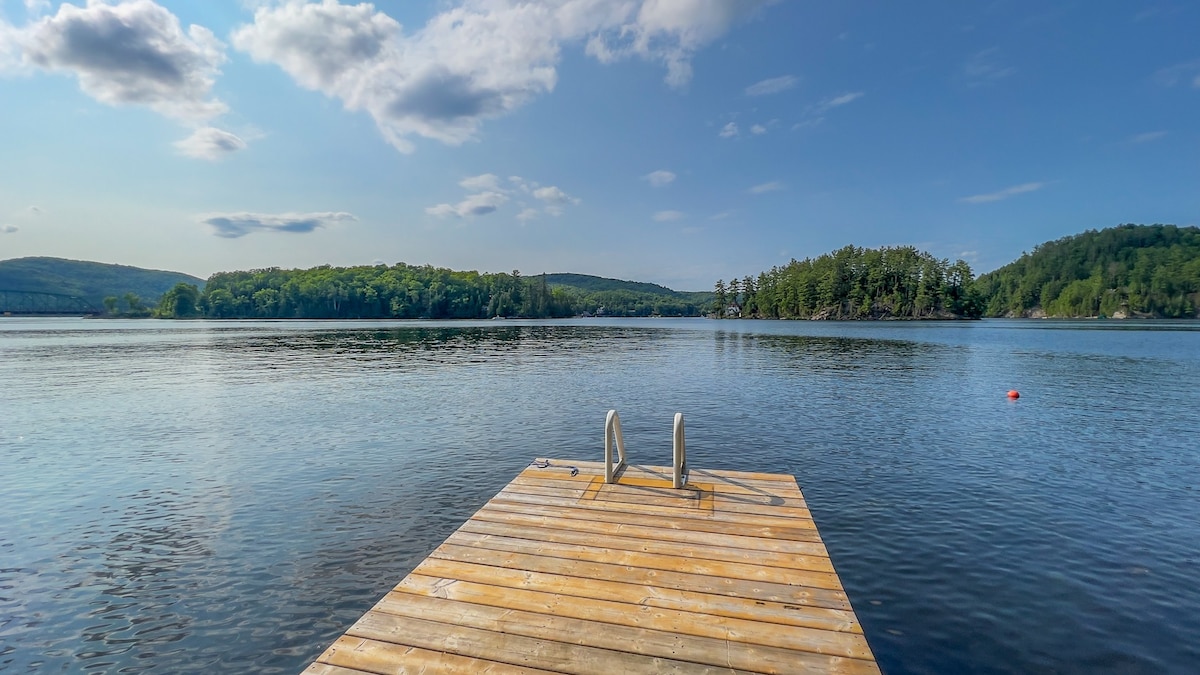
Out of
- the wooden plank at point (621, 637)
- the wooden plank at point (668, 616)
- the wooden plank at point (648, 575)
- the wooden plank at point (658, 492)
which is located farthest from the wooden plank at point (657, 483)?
the wooden plank at point (621, 637)

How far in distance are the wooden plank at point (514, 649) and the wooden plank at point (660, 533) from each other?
2.55 metres

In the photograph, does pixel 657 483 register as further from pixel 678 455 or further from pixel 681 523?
pixel 681 523

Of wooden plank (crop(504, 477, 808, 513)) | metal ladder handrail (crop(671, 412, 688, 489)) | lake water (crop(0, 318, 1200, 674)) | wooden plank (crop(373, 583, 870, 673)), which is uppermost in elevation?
metal ladder handrail (crop(671, 412, 688, 489))

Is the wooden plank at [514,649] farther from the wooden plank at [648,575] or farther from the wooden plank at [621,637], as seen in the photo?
the wooden plank at [648,575]

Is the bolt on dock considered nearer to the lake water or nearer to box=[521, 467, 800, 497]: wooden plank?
box=[521, 467, 800, 497]: wooden plank

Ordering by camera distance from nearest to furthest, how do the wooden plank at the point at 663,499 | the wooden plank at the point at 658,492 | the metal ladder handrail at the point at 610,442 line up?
1. the wooden plank at the point at 663,499
2. the wooden plank at the point at 658,492
3. the metal ladder handrail at the point at 610,442

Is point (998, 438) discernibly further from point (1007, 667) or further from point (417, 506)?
point (417, 506)

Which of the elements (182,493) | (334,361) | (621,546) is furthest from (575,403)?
(334,361)

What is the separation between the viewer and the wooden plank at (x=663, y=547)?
6375mm

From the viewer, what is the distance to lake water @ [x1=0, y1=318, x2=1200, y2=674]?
23.0 ft

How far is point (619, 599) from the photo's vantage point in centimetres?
552

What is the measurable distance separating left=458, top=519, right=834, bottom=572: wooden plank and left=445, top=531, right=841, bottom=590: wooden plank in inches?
4.2

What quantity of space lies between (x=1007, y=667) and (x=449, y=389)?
25.2 metres

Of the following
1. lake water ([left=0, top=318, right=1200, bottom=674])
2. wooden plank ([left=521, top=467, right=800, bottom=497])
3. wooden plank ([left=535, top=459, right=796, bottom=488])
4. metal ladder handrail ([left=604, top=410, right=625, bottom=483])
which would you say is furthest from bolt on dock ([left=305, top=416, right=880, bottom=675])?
lake water ([left=0, top=318, right=1200, bottom=674])
